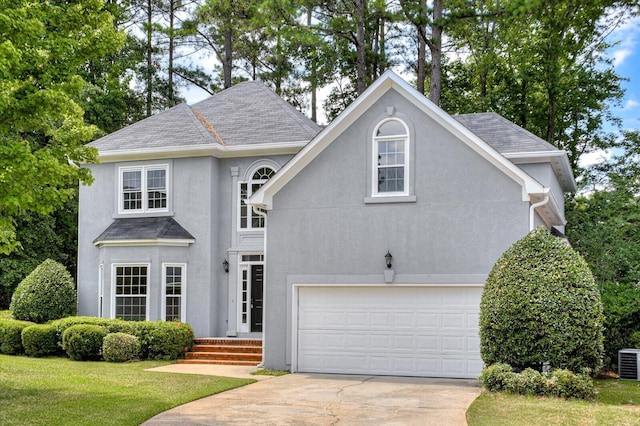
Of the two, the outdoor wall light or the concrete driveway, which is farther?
the outdoor wall light

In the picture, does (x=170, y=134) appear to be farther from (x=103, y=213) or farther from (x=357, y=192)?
(x=357, y=192)

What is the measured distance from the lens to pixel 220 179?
2136cm

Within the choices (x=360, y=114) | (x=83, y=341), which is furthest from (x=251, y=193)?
(x=83, y=341)

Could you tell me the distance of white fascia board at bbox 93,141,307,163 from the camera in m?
20.6

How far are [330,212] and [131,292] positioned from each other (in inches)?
294

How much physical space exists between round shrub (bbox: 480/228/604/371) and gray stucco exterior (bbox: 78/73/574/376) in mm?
1978

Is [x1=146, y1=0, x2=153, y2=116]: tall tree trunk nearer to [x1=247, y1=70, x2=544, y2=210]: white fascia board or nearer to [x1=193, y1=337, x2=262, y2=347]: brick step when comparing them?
[x1=193, y1=337, x2=262, y2=347]: brick step

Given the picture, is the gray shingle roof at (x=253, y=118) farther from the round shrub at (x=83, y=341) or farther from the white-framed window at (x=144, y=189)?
the round shrub at (x=83, y=341)

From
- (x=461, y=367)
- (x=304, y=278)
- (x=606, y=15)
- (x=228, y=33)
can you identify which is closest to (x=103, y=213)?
(x=304, y=278)

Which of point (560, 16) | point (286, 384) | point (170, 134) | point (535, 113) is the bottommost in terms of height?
point (286, 384)

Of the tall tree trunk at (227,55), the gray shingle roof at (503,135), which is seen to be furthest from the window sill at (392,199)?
the tall tree trunk at (227,55)

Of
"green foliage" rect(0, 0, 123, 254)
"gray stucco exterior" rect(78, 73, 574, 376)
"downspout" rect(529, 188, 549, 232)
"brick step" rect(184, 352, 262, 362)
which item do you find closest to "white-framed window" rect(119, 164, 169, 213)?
"gray stucco exterior" rect(78, 73, 574, 376)

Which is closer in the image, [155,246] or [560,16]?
[155,246]

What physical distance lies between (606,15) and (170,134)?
18590 mm
